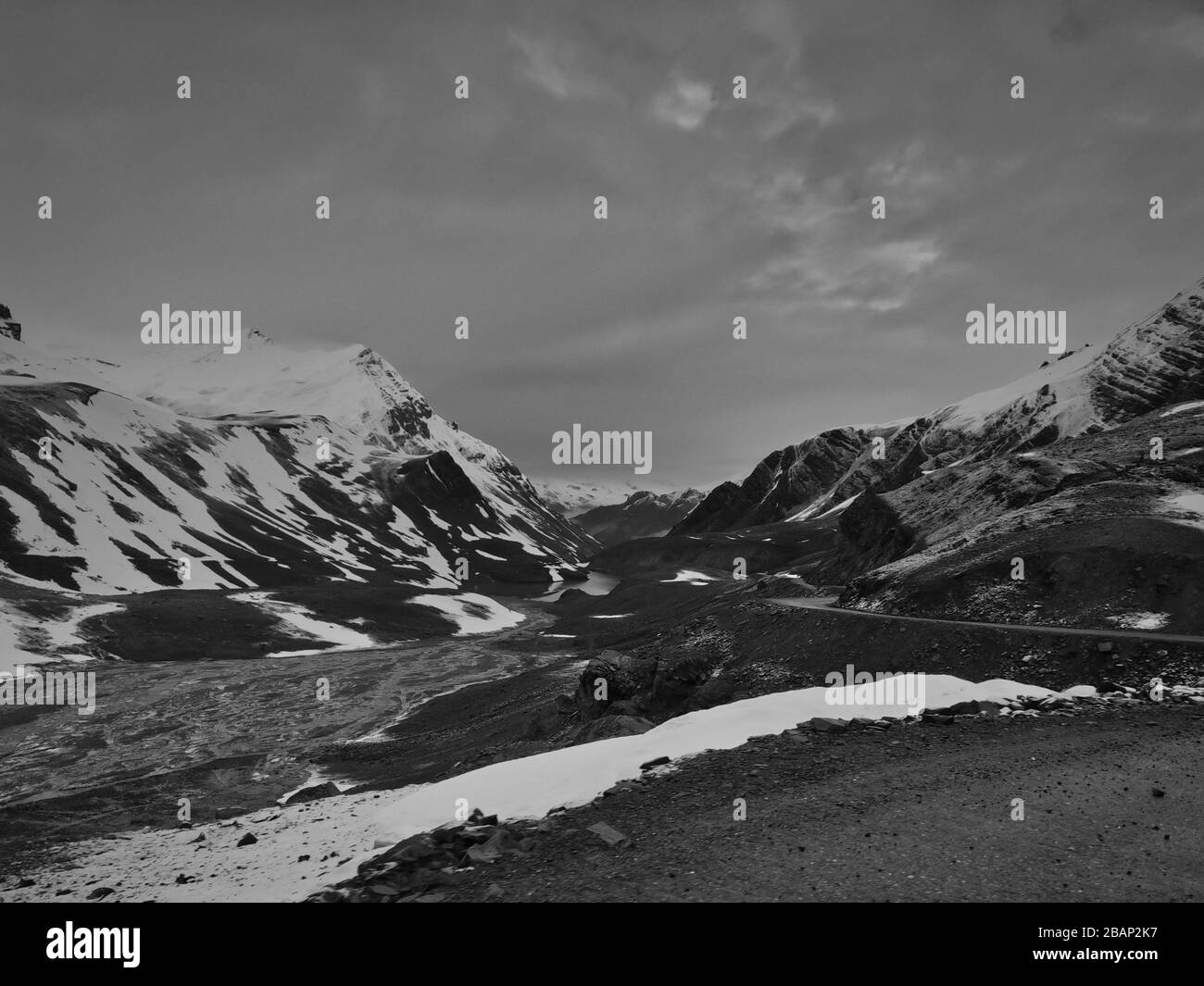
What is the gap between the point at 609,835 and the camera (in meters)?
11.4

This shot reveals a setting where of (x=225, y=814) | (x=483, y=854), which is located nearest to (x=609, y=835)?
(x=483, y=854)

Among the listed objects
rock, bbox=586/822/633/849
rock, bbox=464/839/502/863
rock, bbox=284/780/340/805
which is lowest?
rock, bbox=284/780/340/805

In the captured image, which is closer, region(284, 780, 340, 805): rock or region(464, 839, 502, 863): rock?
region(464, 839, 502, 863): rock

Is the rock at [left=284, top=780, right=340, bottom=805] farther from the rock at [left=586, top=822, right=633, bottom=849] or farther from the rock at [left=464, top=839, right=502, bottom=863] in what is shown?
the rock at [left=586, top=822, right=633, bottom=849]

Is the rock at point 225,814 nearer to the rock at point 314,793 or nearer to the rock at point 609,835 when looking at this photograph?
the rock at point 314,793

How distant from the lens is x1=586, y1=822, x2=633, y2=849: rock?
11125 mm

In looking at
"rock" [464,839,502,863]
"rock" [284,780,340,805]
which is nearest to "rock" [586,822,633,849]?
"rock" [464,839,502,863]

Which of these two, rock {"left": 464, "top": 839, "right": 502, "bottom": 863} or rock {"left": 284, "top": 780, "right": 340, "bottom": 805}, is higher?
rock {"left": 464, "top": 839, "right": 502, "bottom": 863}

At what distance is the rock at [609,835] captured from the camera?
11.1 meters

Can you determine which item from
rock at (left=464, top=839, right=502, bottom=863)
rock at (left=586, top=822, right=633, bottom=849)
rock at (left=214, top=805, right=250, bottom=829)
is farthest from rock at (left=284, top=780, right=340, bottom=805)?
rock at (left=586, top=822, right=633, bottom=849)

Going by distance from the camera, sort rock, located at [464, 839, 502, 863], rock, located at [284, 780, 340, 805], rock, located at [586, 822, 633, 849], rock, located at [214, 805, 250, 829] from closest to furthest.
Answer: rock, located at [464, 839, 502, 863], rock, located at [586, 822, 633, 849], rock, located at [214, 805, 250, 829], rock, located at [284, 780, 340, 805]

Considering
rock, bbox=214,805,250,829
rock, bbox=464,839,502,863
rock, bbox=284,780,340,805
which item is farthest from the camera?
rock, bbox=284,780,340,805
